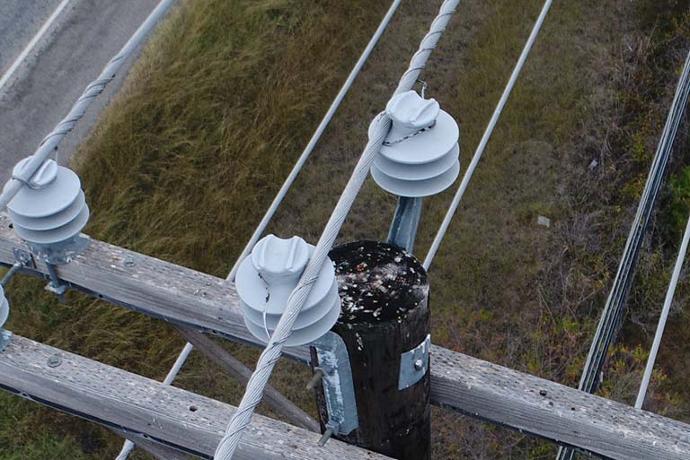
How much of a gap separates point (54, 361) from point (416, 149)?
42.8 inches

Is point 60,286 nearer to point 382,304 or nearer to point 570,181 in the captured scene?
point 382,304

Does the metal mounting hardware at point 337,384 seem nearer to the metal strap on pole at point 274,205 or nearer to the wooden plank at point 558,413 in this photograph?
the wooden plank at point 558,413

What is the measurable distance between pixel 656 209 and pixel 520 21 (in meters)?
2.26

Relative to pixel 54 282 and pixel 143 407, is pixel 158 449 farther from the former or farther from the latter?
pixel 54 282

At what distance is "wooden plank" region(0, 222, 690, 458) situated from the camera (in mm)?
2256

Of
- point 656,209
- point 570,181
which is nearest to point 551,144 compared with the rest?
point 570,181

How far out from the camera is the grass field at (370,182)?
20.5ft

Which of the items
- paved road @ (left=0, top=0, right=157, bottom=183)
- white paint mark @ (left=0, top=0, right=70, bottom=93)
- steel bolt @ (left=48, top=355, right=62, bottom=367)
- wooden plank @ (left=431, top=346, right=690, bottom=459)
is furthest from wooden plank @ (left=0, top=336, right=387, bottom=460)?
white paint mark @ (left=0, top=0, right=70, bottom=93)

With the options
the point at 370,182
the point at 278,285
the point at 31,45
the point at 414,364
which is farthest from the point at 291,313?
the point at 31,45

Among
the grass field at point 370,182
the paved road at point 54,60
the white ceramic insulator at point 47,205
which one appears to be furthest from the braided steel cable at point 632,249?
the paved road at point 54,60

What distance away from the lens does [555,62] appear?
829 centimetres

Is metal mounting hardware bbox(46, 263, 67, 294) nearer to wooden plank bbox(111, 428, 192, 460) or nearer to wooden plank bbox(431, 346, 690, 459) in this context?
wooden plank bbox(111, 428, 192, 460)

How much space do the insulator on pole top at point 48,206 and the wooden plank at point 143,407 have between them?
295mm

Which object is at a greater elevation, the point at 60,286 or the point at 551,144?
the point at 60,286
